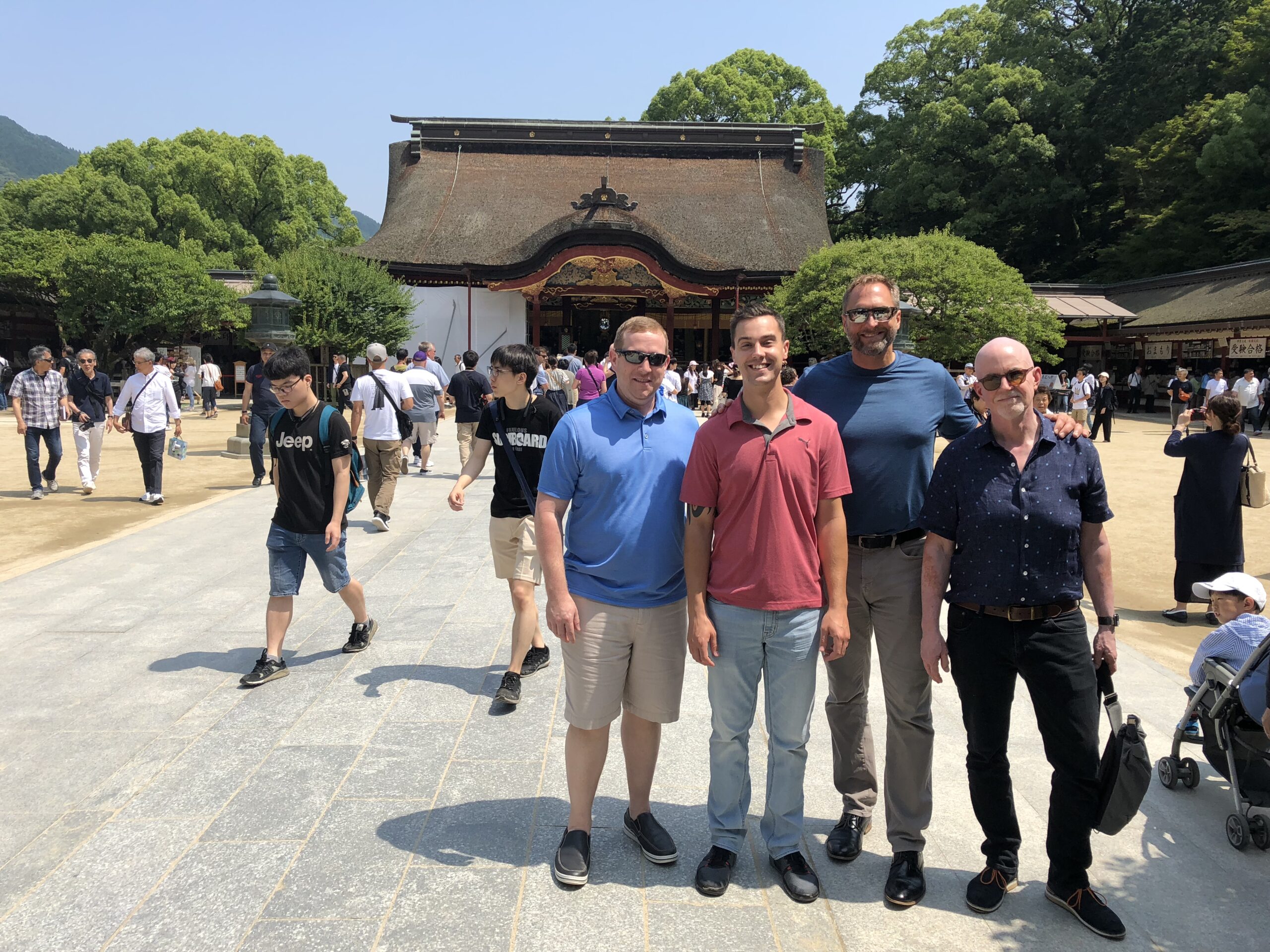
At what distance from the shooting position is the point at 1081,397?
1817cm

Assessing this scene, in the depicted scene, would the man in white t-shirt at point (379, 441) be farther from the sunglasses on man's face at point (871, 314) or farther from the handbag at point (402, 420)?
the sunglasses on man's face at point (871, 314)

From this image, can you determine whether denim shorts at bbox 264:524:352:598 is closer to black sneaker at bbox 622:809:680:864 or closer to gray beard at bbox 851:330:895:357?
black sneaker at bbox 622:809:680:864

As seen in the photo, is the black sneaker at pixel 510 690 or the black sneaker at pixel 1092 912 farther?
the black sneaker at pixel 510 690

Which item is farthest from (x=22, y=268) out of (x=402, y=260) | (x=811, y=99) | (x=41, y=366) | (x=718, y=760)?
(x=811, y=99)

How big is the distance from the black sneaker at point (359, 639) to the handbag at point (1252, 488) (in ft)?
17.8

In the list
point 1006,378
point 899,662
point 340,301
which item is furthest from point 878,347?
point 340,301

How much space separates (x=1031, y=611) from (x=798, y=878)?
105 centimetres

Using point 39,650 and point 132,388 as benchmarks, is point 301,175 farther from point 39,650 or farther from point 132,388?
point 39,650

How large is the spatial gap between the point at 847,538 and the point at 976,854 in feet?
3.91

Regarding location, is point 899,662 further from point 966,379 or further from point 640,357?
point 966,379

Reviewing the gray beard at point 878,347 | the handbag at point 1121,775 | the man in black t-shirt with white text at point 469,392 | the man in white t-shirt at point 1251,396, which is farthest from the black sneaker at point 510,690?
the man in white t-shirt at point 1251,396

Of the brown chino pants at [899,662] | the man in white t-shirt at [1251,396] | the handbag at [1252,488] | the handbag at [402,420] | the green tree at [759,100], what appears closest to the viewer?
the brown chino pants at [899,662]

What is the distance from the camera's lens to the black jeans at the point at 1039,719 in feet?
8.13

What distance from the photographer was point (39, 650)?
482 centimetres
